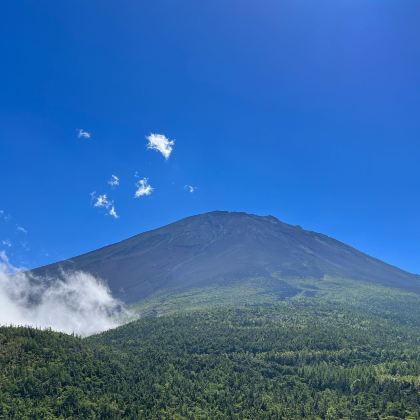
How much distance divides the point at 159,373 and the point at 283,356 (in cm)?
5088

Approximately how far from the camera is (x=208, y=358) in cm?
19312

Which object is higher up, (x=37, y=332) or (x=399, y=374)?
(x=37, y=332)

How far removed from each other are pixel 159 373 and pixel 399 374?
76102mm

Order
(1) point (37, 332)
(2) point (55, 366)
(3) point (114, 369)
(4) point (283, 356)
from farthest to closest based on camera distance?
(4) point (283, 356) < (1) point (37, 332) < (3) point (114, 369) < (2) point (55, 366)

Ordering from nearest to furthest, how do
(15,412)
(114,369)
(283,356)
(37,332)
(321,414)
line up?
(15,412) < (321,414) < (114,369) < (37,332) < (283,356)

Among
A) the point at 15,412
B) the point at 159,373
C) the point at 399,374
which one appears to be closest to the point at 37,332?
the point at 159,373

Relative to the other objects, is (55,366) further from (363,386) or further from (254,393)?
(363,386)

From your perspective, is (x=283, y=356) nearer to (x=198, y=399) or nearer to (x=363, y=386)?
(x=363, y=386)

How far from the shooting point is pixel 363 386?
160500 millimetres

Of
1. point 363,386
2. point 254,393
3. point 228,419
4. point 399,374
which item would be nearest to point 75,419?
point 228,419

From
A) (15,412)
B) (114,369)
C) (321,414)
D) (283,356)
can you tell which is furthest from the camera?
(283,356)

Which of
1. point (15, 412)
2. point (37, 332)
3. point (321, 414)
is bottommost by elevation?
point (321, 414)

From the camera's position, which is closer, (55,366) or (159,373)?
(55,366)

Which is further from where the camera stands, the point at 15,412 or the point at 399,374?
the point at 399,374
